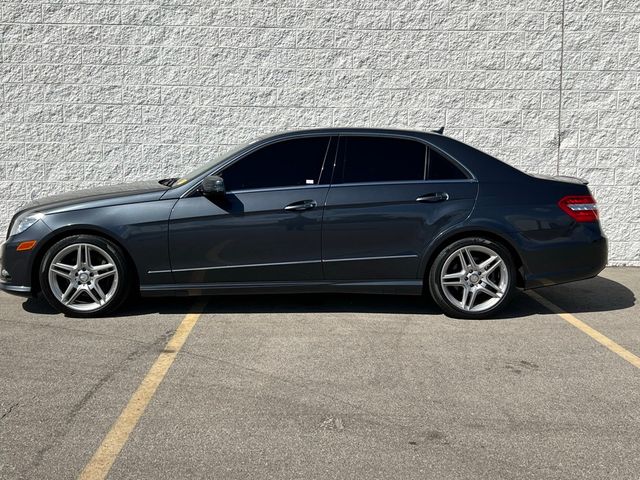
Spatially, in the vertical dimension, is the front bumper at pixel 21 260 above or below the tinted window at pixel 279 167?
below

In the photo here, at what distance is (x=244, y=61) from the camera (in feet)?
30.7

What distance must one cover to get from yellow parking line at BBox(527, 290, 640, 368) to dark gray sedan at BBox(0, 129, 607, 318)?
37 cm

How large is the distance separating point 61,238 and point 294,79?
3.90 metres

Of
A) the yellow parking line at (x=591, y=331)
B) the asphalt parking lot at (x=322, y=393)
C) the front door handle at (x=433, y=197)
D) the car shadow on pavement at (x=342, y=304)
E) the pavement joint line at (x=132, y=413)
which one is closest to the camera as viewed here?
the pavement joint line at (x=132, y=413)

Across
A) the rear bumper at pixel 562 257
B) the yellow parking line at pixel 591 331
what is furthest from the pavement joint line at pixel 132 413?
the yellow parking line at pixel 591 331

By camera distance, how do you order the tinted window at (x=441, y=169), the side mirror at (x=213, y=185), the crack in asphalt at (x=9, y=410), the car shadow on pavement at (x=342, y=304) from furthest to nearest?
the car shadow on pavement at (x=342, y=304), the tinted window at (x=441, y=169), the side mirror at (x=213, y=185), the crack in asphalt at (x=9, y=410)

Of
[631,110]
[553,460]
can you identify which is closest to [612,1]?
[631,110]

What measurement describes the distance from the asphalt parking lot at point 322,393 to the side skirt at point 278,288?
0.24 meters

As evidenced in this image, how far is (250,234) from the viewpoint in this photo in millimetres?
6500

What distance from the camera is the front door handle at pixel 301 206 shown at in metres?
6.52

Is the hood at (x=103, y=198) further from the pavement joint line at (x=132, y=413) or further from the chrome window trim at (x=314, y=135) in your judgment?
the pavement joint line at (x=132, y=413)

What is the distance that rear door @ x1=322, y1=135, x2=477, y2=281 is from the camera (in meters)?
6.56

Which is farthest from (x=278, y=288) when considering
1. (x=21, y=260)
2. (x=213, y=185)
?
(x=21, y=260)

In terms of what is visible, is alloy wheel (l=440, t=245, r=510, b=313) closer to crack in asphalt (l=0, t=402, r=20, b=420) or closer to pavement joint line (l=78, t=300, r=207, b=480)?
pavement joint line (l=78, t=300, r=207, b=480)
